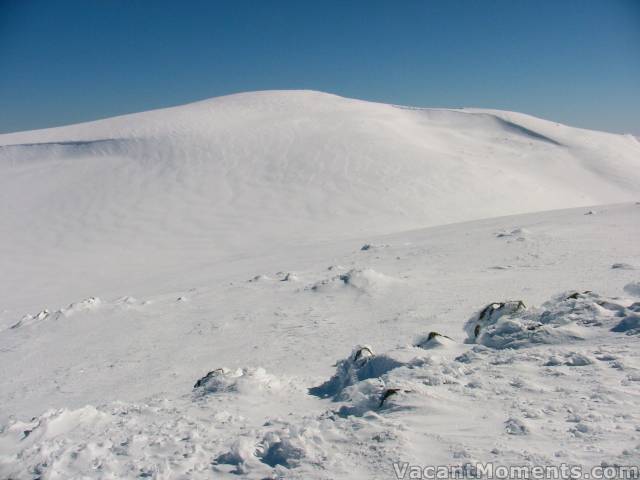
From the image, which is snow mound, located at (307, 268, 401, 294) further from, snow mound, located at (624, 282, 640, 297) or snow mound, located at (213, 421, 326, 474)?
snow mound, located at (213, 421, 326, 474)

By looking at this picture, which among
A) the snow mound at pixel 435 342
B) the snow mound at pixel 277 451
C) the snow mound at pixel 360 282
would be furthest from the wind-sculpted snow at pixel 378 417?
the snow mound at pixel 360 282

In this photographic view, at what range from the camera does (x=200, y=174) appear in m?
25.9

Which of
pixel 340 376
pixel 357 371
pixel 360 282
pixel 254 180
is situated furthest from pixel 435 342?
pixel 254 180

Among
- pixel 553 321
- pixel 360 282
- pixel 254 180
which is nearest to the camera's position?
pixel 553 321

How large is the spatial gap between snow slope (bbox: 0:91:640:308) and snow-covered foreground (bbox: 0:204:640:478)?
6360 millimetres

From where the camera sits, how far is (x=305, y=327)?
753cm

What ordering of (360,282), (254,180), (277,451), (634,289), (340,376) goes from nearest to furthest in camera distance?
(277,451) → (340,376) → (634,289) → (360,282) → (254,180)

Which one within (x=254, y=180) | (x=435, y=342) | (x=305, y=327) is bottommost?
(x=305, y=327)

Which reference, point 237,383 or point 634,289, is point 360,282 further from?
point 237,383

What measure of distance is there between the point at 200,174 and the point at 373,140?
10523 millimetres

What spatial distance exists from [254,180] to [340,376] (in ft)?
68.8

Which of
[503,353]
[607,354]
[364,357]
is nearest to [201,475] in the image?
[364,357]

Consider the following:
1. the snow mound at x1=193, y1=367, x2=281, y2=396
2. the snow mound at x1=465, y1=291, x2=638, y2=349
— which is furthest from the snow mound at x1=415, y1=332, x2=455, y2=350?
the snow mound at x1=193, y1=367, x2=281, y2=396

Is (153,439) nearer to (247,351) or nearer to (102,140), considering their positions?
(247,351)
